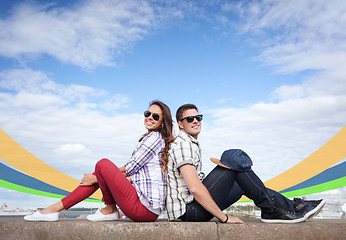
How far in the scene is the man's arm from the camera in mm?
2680

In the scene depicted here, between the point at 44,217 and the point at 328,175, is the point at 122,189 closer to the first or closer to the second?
the point at 44,217

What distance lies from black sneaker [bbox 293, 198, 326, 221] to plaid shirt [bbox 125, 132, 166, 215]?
54.2 inches

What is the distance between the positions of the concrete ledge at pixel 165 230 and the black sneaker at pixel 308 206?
22 centimetres

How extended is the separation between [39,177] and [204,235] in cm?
959

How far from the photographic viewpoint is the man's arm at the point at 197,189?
2.68m

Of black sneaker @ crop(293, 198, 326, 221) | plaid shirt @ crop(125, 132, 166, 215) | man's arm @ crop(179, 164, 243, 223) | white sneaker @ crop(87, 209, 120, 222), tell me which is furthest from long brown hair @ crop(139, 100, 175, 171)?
black sneaker @ crop(293, 198, 326, 221)

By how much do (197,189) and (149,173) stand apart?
515mm

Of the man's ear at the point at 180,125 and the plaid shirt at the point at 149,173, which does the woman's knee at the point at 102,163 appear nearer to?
the plaid shirt at the point at 149,173

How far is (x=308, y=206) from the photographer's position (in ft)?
10.2

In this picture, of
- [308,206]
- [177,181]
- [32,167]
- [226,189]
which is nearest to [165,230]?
[177,181]

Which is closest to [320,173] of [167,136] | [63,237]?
[167,136]


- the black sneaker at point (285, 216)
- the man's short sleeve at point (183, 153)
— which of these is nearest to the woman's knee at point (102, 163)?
the man's short sleeve at point (183, 153)

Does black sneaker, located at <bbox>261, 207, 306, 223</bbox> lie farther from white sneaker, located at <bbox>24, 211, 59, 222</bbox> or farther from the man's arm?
white sneaker, located at <bbox>24, 211, 59, 222</bbox>

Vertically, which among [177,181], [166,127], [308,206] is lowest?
[308,206]
